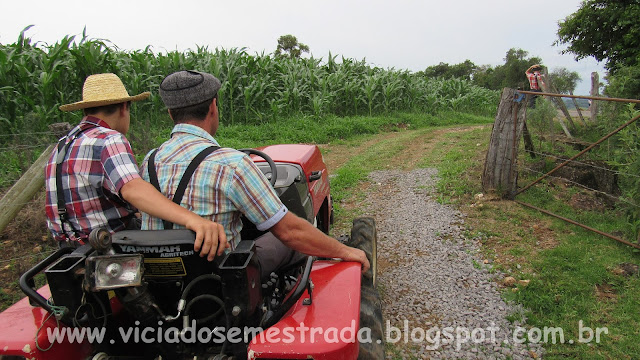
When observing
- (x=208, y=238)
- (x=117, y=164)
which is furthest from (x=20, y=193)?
(x=208, y=238)

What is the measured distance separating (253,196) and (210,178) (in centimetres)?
20

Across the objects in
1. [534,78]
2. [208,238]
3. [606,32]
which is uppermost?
[606,32]

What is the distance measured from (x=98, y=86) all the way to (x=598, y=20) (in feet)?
51.9

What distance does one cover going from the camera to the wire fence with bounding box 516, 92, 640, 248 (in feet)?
16.0

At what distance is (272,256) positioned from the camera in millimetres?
2268

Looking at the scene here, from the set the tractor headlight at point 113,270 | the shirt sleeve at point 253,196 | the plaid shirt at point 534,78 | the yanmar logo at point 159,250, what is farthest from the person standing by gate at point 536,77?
the tractor headlight at point 113,270

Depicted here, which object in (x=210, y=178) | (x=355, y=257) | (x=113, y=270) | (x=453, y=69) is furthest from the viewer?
(x=453, y=69)

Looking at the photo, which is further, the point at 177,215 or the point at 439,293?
the point at 439,293

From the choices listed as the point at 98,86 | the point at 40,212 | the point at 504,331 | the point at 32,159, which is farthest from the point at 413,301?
the point at 32,159

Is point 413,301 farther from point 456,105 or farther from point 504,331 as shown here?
point 456,105

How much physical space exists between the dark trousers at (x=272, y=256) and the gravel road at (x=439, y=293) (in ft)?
4.10

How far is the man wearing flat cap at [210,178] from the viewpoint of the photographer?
6.02 ft

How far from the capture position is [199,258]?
5.50ft

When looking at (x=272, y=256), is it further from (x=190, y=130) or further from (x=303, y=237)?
(x=190, y=130)
